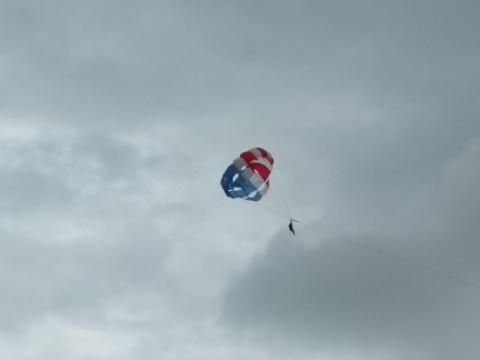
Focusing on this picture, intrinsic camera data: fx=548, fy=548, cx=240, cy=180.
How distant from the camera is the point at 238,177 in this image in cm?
8150

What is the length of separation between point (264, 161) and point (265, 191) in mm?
4661

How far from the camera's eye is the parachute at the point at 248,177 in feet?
268

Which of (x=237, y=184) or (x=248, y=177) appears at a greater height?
(x=248, y=177)

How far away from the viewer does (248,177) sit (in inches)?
3226

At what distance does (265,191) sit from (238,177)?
5.63 meters

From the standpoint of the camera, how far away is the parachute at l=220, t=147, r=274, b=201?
268 ft

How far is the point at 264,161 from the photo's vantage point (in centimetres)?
8400

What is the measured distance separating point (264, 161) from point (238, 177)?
5.31 m

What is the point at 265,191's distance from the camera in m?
84.6
